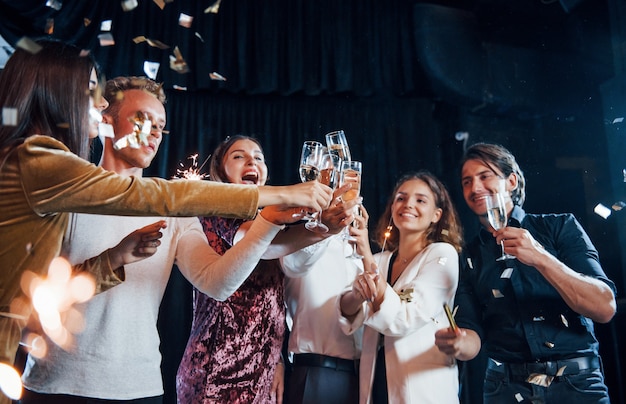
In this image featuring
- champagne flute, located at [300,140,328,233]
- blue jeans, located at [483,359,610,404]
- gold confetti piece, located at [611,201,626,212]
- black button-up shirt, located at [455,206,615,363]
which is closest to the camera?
champagne flute, located at [300,140,328,233]

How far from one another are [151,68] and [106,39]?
1.12 feet

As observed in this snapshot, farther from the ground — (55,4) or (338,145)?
(55,4)

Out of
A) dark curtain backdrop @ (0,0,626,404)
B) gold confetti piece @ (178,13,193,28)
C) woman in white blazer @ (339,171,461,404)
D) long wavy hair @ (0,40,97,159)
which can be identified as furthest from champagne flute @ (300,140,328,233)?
gold confetti piece @ (178,13,193,28)

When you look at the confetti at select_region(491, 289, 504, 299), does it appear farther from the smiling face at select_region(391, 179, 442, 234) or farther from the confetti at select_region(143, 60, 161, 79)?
the confetti at select_region(143, 60, 161, 79)

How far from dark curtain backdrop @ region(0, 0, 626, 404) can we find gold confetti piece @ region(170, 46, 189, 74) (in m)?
0.09

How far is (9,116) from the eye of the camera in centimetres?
123

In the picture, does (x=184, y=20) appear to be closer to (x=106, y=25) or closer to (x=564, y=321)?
(x=106, y=25)

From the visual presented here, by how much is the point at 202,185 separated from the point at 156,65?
2.55m

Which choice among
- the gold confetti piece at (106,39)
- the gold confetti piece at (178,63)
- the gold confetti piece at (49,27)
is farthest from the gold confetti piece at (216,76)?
the gold confetti piece at (49,27)

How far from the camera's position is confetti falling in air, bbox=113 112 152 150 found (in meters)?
1.78

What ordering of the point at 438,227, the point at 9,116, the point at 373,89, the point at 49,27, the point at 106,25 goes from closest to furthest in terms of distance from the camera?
1. the point at 9,116
2. the point at 438,227
3. the point at 49,27
4. the point at 106,25
5. the point at 373,89

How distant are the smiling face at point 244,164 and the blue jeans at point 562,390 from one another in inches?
50.7

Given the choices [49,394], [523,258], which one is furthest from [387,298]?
[49,394]

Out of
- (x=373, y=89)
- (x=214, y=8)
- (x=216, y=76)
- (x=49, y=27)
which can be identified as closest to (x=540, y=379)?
(x=373, y=89)
